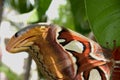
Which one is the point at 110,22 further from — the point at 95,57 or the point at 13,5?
the point at 13,5

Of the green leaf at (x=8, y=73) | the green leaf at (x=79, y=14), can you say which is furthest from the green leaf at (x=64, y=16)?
the green leaf at (x=8, y=73)

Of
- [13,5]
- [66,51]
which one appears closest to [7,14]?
[13,5]

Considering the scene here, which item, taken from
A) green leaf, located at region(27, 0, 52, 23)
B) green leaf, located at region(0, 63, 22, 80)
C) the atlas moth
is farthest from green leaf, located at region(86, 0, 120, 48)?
green leaf, located at region(0, 63, 22, 80)

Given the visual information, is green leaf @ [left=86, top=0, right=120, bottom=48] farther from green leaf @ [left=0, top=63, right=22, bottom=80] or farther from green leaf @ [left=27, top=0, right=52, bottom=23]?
green leaf @ [left=0, top=63, right=22, bottom=80]

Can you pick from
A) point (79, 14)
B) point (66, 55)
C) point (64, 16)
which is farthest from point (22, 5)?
point (66, 55)

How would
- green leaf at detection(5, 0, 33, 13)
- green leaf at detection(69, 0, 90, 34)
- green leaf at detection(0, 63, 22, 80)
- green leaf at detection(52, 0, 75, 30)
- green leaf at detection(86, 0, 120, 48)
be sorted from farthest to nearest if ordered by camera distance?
green leaf at detection(0, 63, 22, 80), green leaf at detection(52, 0, 75, 30), green leaf at detection(5, 0, 33, 13), green leaf at detection(69, 0, 90, 34), green leaf at detection(86, 0, 120, 48)

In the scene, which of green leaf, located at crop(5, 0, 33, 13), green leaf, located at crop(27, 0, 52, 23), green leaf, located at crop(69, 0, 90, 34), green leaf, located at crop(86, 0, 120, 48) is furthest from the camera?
green leaf, located at crop(5, 0, 33, 13)

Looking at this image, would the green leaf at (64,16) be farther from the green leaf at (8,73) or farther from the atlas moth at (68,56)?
the atlas moth at (68,56)
